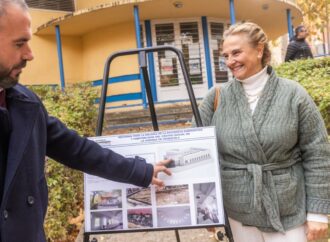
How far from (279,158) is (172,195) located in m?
0.66

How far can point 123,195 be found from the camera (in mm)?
2408

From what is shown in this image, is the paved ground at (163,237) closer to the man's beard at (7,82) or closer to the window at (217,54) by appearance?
the man's beard at (7,82)

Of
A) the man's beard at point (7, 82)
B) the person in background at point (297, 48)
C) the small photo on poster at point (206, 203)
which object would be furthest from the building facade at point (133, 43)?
the man's beard at point (7, 82)

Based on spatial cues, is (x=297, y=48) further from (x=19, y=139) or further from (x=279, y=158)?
(x=19, y=139)

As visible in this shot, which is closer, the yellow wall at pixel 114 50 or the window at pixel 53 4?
the yellow wall at pixel 114 50

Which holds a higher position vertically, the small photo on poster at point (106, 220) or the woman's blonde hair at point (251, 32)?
the woman's blonde hair at point (251, 32)

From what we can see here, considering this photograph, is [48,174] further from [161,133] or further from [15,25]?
[15,25]

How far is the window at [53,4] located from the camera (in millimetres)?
13797

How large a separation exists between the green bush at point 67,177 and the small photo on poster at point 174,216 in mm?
1932

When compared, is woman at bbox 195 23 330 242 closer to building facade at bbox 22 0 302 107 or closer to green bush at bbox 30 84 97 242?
green bush at bbox 30 84 97 242

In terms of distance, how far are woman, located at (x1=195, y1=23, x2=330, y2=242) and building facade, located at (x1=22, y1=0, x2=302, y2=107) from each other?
1062cm

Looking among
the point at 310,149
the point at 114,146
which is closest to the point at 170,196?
the point at 114,146

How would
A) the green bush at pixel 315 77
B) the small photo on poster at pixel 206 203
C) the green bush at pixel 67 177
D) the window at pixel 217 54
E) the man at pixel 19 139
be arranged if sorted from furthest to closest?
1. the window at pixel 217 54
2. the green bush at pixel 315 77
3. the green bush at pixel 67 177
4. the small photo on poster at pixel 206 203
5. the man at pixel 19 139

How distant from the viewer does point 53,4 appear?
14.2 metres
